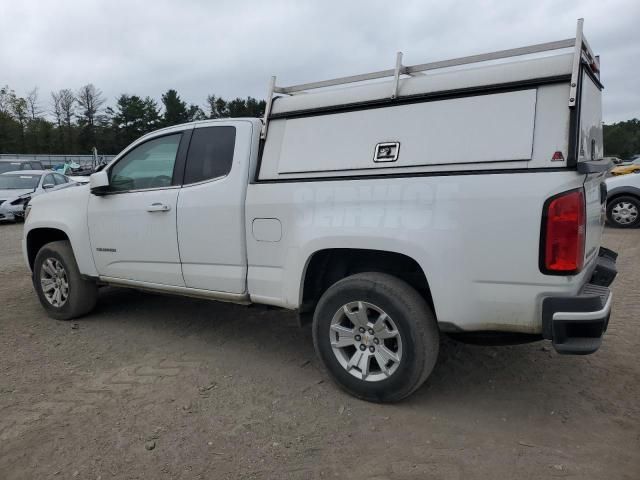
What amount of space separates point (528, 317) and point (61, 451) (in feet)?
8.97

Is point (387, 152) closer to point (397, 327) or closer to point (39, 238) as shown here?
point (397, 327)

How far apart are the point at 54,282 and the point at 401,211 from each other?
3978 millimetres

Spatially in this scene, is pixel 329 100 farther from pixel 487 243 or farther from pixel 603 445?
pixel 603 445

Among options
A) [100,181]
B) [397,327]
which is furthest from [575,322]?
[100,181]

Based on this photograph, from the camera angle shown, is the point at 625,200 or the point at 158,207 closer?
the point at 158,207

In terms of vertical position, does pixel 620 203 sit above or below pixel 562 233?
below

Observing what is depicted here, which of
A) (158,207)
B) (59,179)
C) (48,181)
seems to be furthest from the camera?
(59,179)

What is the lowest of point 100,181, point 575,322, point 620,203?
point 575,322

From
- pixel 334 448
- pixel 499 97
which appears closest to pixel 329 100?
pixel 499 97

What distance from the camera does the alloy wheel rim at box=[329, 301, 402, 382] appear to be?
325 cm

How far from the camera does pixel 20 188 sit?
1532 centimetres

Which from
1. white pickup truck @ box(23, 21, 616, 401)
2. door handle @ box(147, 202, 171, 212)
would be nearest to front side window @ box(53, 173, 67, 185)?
white pickup truck @ box(23, 21, 616, 401)

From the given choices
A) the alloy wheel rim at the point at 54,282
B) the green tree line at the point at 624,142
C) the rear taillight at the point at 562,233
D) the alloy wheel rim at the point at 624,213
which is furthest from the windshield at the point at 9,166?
the green tree line at the point at 624,142

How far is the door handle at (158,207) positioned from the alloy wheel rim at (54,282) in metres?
1.53
